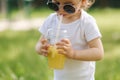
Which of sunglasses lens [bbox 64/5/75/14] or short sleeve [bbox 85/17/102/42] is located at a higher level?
sunglasses lens [bbox 64/5/75/14]

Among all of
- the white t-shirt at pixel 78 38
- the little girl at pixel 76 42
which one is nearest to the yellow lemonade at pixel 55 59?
the little girl at pixel 76 42

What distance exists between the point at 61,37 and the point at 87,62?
8.9 inches

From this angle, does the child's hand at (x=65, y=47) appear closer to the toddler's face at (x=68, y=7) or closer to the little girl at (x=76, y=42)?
the little girl at (x=76, y=42)

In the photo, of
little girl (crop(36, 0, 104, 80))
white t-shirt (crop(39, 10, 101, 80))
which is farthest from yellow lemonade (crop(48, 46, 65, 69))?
white t-shirt (crop(39, 10, 101, 80))

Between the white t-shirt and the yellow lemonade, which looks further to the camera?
the white t-shirt

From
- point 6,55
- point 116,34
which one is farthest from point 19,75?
point 116,34

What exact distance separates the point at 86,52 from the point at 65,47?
16 centimetres

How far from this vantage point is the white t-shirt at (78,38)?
10.6 feet

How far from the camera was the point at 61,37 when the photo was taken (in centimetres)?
325

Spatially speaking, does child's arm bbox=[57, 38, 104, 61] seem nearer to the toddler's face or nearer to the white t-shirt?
the white t-shirt

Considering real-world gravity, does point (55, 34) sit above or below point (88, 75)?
above

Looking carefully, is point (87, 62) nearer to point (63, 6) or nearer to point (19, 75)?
point (63, 6)

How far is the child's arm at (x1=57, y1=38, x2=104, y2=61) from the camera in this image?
3.11 meters

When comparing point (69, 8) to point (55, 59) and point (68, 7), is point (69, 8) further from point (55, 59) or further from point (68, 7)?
point (55, 59)
